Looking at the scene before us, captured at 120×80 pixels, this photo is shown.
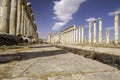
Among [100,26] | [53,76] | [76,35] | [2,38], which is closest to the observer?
[53,76]

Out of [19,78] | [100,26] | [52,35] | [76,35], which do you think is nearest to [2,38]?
[19,78]

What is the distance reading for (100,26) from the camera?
1650 inches

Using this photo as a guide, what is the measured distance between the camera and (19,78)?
1857 millimetres

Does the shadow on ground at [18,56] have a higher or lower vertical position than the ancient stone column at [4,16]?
lower

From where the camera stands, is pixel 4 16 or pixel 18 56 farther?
pixel 4 16

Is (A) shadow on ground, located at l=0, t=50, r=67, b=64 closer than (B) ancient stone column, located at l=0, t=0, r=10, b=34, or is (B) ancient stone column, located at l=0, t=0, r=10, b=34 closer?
(A) shadow on ground, located at l=0, t=50, r=67, b=64

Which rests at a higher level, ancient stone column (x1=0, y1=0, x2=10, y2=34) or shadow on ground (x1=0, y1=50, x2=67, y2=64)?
ancient stone column (x1=0, y1=0, x2=10, y2=34)

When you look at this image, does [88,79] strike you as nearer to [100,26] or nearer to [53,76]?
[53,76]

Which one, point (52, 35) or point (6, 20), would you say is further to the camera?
point (52, 35)

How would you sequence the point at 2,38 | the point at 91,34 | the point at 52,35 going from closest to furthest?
the point at 2,38 < the point at 91,34 < the point at 52,35

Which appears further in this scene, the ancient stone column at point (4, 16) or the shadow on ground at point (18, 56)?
the ancient stone column at point (4, 16)

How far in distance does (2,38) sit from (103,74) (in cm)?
1128

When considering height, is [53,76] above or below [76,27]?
below

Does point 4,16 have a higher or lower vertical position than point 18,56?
higher
